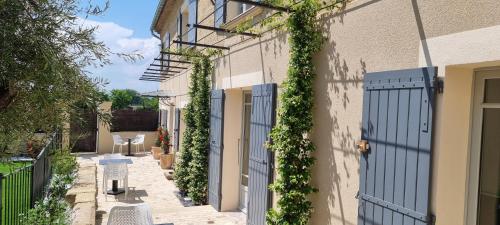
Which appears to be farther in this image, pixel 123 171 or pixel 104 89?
pixel 123 171

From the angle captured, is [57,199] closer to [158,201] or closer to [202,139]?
[202,139]

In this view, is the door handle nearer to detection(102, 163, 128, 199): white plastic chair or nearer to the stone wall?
the stone wall

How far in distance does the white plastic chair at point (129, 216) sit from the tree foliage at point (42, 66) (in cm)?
233

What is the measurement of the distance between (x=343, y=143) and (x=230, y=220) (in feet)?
12.0

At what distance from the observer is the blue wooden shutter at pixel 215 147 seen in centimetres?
745

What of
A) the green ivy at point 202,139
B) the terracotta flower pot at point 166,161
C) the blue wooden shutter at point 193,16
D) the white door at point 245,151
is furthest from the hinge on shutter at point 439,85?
the terracotta flower pot at point 166,161

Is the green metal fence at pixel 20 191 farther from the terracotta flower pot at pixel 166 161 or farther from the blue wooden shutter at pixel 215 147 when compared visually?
the terracotta flower pot at pixel 166 161

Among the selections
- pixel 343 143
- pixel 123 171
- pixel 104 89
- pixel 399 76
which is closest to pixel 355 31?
pixel 399 76

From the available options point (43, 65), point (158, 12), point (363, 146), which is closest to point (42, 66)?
point (43, 65)

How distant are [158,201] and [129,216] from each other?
14.7ft

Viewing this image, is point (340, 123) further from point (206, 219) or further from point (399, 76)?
point (206, 219)

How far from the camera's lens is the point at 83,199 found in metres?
6.79

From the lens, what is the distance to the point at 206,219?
6.96m

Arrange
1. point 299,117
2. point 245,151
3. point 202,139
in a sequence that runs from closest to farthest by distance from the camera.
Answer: point 299,117 < point 245,151 < point 202,139
